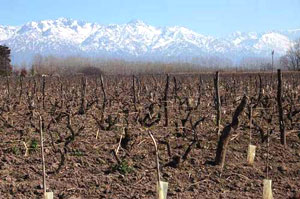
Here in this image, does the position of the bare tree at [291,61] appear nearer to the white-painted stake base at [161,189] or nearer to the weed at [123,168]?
the weed at [123,168]

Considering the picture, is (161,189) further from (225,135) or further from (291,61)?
(291,61)

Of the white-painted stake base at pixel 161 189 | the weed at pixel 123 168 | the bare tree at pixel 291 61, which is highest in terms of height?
the bare tree at pixel 291 61

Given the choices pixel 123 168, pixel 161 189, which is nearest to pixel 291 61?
pixel 123 168

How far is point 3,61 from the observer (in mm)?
48656

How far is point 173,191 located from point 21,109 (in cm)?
970

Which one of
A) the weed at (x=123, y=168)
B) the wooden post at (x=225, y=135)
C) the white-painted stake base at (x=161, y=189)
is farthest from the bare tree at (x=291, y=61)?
the white-painted stake base at (x=161, y=189)

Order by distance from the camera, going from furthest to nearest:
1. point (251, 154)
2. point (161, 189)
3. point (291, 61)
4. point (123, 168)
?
point (291, 61)
point (251, 154)
point (123, 168)
point (161, 189)

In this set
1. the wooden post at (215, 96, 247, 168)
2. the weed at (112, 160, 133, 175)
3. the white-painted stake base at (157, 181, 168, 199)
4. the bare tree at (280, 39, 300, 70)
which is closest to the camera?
the white-painted stake base at (157, 181, 168, 199)

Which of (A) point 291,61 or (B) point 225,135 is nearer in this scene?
(B) point 225,135

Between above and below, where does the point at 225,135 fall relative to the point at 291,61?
below

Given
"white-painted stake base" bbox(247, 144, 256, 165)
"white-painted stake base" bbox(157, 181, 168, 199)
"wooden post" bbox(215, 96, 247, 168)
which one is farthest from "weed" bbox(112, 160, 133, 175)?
"white-painted stake base" bbox(157, 181, 168, 199)

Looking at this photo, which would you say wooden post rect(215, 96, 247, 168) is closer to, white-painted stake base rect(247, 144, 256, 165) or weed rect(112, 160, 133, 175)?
white-painted stake base rect(247, 144, 256, 165)

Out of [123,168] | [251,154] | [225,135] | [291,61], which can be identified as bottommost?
[123,168]

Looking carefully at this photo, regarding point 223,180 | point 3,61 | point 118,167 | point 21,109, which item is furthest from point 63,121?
point 3,61
